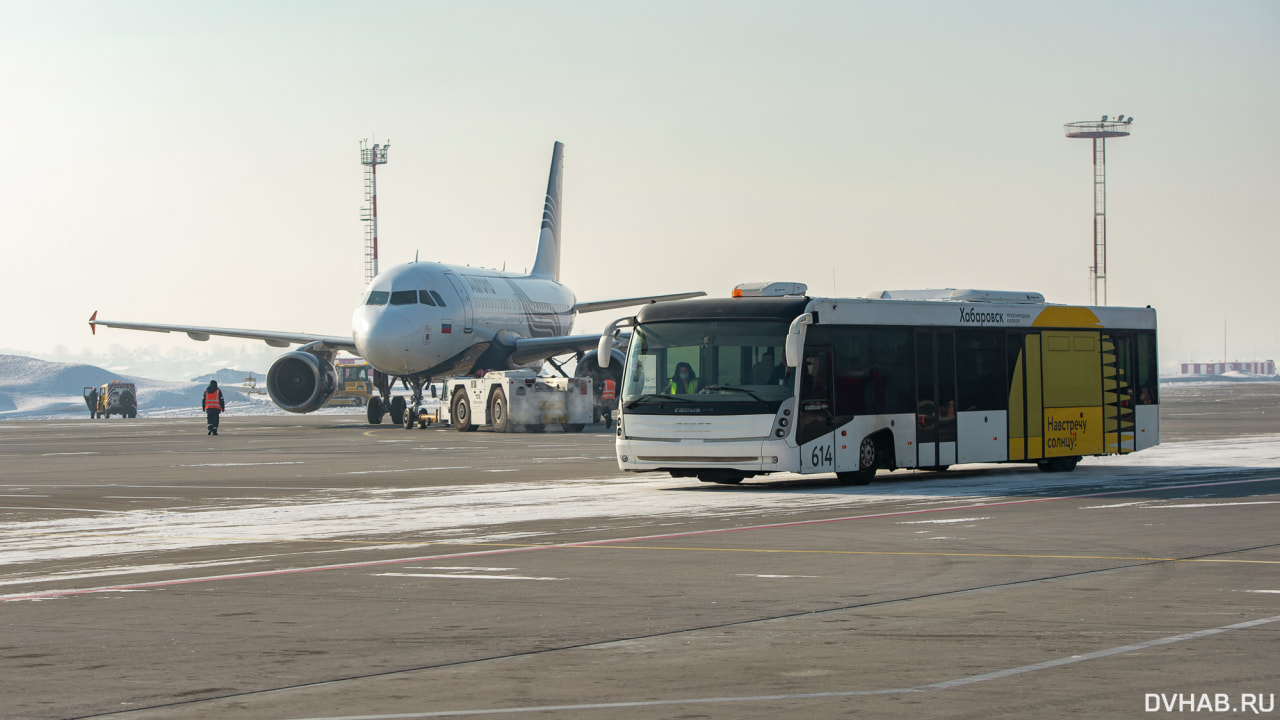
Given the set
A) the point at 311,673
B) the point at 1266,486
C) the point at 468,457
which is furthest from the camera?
the point at 468,457

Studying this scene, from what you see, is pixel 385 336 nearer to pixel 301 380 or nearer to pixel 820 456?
pixel 301 380

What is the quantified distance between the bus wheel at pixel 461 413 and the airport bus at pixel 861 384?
838 inches

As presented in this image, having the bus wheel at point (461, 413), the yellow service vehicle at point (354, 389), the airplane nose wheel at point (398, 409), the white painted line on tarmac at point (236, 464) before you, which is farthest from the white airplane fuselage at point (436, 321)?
the yellow service vehicle at point (354, 389)

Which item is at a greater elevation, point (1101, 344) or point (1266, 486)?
point (1101, 344)

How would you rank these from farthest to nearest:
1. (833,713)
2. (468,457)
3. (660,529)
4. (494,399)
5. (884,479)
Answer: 1. (494,399)
2. (468,457)
3. (884,479)
4. (660,529)
5. (833,713)

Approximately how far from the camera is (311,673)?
292 inches

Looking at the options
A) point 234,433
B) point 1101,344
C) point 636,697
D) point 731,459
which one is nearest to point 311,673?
point 636,697

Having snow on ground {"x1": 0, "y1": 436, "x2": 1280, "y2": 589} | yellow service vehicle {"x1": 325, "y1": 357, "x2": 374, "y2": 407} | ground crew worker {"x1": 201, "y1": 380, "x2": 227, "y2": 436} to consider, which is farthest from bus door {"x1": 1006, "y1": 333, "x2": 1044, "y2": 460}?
yellow service vehicle {"x1": 325, "y1": 357, "x2": 374, "y2": 407}

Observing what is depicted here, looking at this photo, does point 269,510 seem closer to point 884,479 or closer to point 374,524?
point 374,524

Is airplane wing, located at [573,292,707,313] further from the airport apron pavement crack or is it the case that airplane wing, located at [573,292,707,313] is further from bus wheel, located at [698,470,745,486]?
the airport apron pavement crack

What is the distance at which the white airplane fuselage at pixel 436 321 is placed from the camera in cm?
4272

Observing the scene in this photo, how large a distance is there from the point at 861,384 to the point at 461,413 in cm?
2381

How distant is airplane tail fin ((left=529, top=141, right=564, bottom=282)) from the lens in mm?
59375

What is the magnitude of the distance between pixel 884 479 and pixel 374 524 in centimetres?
914
